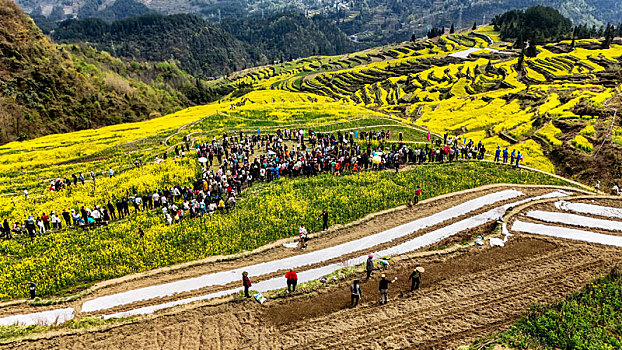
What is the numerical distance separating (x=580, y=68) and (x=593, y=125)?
45.2 m

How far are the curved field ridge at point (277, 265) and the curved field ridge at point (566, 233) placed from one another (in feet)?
12.0

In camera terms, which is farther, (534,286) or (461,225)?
(461,225)

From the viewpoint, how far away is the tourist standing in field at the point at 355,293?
648 inches

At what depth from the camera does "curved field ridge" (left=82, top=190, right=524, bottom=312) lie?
18328mm

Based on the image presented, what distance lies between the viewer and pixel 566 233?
2222 centimetres

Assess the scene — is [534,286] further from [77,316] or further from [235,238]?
[77,316]

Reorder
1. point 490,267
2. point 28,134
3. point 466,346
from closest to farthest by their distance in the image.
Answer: point 466,346, point 490,267, point 28,134

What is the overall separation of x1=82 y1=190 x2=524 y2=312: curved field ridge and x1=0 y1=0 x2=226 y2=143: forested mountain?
55.2 m

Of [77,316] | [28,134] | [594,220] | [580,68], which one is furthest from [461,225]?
[580,68]

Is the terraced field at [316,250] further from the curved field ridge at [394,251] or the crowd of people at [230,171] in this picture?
the crowd of people at [230,171]

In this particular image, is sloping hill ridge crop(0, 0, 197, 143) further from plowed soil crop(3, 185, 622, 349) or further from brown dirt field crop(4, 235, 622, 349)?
brown dirt field crop(4, 235, 622, 349)

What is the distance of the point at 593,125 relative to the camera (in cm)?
4394

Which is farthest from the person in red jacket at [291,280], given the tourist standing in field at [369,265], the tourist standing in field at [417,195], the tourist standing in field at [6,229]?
the tourist standing in field at [6,229]

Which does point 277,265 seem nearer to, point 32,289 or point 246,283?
point 246,283
